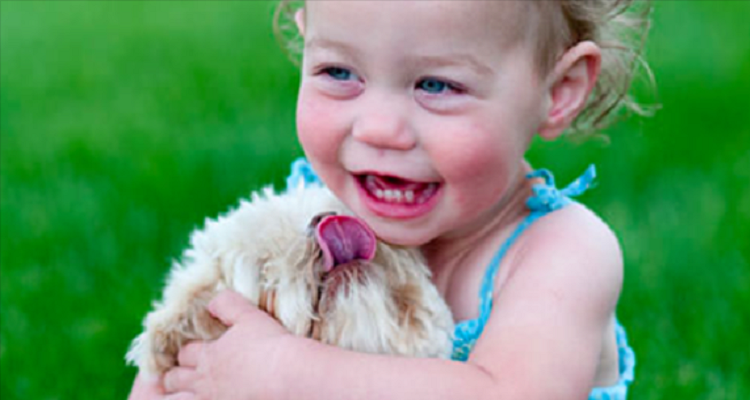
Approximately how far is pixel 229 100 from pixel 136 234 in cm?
221

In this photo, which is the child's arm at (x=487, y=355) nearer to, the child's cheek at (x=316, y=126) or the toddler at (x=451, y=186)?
the toddler at (x=451, y=186)

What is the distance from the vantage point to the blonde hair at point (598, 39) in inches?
96.6

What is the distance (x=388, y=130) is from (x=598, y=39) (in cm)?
74

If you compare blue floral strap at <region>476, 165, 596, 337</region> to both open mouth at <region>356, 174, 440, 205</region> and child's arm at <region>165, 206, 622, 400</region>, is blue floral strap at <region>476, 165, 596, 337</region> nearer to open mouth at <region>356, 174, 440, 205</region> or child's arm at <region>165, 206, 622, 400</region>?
child's arm at <region>165, 206, 622, 400</region>

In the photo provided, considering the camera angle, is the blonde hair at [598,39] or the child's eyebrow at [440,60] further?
the blonde hair at [598,39]

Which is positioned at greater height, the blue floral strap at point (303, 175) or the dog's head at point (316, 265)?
the blue floral strap at point (303, 175)

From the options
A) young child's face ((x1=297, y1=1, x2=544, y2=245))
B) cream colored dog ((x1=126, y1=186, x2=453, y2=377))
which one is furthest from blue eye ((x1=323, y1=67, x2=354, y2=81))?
cream colored dog ((x1=126, y1=186, x2=453, y2=377))

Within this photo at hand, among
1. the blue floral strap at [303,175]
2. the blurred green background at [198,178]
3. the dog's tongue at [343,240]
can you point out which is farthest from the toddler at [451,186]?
the blurred green background at [198,178]

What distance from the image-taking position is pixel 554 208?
2.63 metres

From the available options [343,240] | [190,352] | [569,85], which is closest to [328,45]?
[343,240]

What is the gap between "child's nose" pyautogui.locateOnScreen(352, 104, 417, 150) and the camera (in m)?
2.26

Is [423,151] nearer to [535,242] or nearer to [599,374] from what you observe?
[535,242]

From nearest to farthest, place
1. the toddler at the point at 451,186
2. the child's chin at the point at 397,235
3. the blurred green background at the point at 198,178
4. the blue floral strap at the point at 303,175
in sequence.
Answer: the toddler at the point at 451,186 < the child's chin at the point at 397,235 < the blue floral strap at the point at 303,175 < the blurred green background at the point at 198,178

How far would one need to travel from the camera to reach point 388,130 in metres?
2.26
